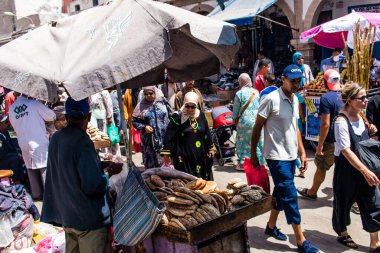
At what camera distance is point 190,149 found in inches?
209

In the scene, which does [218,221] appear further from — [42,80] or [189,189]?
[42,80]

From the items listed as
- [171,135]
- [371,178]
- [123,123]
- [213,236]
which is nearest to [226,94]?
[171,135]

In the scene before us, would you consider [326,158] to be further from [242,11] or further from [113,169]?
[242,11]

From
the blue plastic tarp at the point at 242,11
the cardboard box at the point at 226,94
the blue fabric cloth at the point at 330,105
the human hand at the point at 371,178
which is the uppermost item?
the blue plastic tarp at the point at 242,11

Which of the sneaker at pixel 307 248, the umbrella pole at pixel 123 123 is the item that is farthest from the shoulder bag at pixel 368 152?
the umbrella pole at pixel 123 123

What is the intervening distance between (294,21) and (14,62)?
13.6 m

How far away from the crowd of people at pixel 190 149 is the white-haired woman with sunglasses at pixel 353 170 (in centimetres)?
1

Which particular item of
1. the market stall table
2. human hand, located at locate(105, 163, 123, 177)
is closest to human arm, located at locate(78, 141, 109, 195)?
human hand, located at locate(105, 163, 123, 177)

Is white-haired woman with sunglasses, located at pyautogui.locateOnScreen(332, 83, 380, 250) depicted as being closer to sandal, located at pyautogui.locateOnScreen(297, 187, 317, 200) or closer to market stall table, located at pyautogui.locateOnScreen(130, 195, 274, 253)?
Answer: market stall table, located at pyautogui.locateOnScreen(130, 195, 274, 253)

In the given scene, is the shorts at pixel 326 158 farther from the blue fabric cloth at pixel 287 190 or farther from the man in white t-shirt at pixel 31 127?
the man in white t-shirt at pixel 31 127

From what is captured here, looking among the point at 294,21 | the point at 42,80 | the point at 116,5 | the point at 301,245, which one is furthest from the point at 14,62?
the point at 294,21

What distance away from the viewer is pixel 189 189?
3.53m

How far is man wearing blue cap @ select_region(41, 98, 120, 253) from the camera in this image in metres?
3.31

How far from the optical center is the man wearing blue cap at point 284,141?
4.58m
